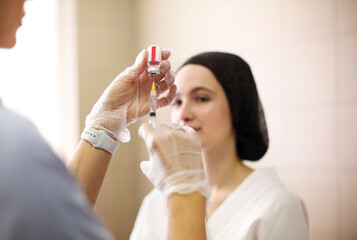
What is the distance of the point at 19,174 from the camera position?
36 cm

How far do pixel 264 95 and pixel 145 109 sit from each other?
1.05 metres

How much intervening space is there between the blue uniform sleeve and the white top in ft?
2.49

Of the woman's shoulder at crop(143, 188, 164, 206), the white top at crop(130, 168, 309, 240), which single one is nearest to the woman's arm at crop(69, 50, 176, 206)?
the white top at crop(130, 168, 309, 240)

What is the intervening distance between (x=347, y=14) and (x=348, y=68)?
0.78 feet

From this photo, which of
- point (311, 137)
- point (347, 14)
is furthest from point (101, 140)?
point (347, 14)

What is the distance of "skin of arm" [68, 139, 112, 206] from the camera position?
0.88 m

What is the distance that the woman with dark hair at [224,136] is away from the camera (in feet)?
4.27

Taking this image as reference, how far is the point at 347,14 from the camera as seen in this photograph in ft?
5.04

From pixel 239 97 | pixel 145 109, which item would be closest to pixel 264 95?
pixel 239 97

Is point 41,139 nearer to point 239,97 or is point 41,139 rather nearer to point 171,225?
point 171,225

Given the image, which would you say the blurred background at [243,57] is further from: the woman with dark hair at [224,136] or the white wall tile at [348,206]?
the woman with dark hair at [224,136]

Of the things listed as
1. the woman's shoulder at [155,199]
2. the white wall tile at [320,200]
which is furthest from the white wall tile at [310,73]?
the woman's shoulder at [155,199]

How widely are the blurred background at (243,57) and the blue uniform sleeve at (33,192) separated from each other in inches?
17.0

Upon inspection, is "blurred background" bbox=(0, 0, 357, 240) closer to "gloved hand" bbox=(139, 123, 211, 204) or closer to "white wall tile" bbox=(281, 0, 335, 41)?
"white wall tile" bbox=(281, 0, 335, 41)
